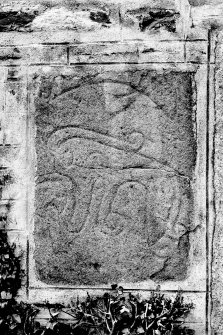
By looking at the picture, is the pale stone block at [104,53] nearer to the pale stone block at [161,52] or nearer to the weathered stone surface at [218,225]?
the pale stone block at [161,52]

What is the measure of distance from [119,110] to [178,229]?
0.83m

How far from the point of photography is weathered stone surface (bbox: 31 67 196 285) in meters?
3.71

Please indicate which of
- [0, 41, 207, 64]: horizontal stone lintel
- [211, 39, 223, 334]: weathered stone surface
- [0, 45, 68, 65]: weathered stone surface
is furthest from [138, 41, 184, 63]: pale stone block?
[0, 45, 68, 65]: weathered stone surface

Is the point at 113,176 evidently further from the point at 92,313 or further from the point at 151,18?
the point at 151,18

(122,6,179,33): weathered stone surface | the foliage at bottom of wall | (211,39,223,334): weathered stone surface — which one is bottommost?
the foliage at bottom of wall

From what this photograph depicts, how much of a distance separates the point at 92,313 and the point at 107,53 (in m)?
1.62

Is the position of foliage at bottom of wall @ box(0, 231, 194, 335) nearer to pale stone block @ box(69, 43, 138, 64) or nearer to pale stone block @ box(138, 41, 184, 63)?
pale stone block @ box(69, 43, 138, 64)

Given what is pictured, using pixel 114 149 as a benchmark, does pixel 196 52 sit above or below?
above

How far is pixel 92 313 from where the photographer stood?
142 inches

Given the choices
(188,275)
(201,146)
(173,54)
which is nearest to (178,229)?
(188,275)

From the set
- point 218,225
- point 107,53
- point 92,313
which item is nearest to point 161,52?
point 107,53

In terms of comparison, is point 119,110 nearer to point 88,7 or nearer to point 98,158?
point 98,158

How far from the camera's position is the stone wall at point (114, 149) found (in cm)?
371

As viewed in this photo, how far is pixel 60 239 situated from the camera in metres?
3.78
